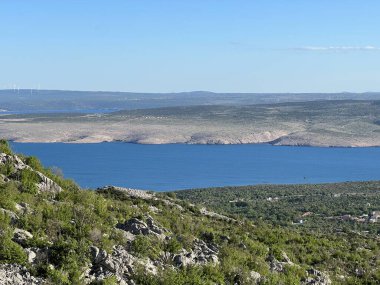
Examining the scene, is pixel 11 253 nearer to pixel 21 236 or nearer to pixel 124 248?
pixel 21 236

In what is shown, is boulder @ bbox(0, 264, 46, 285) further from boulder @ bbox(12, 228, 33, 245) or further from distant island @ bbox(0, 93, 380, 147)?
distant island @ bbox(0, 93, 380, 147)

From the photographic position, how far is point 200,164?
102 metres

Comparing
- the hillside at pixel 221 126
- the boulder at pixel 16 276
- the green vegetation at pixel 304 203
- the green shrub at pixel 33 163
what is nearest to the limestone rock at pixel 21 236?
the boulder at pixel 16 276

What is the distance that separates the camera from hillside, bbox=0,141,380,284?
9.26 meters

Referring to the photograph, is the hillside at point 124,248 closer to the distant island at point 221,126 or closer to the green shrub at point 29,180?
the green shrub at point 29,180

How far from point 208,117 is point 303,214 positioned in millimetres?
127128

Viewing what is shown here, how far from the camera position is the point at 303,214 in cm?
4219

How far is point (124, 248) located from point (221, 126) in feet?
470

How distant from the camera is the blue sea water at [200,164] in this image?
271 feet

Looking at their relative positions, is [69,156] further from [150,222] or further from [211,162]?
[150,222]

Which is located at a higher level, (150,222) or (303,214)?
(150,222)

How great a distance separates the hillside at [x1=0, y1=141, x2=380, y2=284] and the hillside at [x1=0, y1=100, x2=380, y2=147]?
11981cm

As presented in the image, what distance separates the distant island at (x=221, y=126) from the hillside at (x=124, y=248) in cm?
11983

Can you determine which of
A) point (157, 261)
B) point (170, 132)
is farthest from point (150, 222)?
point (170, 132)
